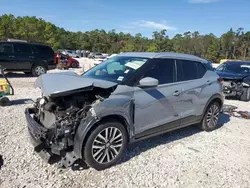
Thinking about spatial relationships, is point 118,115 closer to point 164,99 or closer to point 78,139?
point 78,139

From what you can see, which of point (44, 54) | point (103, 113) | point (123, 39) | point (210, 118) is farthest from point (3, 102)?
point (123, 39)

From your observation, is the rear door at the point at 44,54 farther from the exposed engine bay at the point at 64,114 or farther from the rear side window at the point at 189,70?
the rear side window at the point at 189,70

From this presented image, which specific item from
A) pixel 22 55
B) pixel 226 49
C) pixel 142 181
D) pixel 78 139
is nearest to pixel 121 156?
pixel 142 181

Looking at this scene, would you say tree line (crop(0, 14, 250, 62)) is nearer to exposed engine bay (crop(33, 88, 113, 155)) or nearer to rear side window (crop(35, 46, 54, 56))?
rear side window (crop(35, 46, 54, 56))

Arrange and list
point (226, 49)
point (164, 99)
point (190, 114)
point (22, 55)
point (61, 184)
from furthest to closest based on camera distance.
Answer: point (226, 49) < point (22, 55) < point (190, 114) < point (164, 99) < point (61, 184)

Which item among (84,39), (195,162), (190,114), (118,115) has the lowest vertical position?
(195,162)

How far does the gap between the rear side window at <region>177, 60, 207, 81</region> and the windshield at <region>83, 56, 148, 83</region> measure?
842 mm

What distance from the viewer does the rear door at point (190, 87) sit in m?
4.69

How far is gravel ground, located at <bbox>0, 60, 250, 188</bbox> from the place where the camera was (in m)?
3.34

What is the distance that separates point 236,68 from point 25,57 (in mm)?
10544

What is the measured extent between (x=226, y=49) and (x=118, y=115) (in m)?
71.3

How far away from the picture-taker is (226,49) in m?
67.7

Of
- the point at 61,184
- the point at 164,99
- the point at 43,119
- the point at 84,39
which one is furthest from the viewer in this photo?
the point at 84,39

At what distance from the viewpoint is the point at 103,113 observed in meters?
3.42
